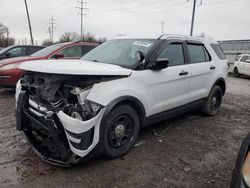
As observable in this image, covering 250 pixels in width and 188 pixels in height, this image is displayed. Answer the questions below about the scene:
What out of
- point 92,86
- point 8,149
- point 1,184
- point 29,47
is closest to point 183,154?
point 92,86

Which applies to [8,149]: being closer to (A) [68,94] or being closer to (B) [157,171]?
(A) [68,94]

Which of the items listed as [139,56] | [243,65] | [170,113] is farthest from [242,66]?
[139,56]

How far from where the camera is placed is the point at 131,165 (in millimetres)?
2793

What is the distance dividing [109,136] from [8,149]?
1638 mm

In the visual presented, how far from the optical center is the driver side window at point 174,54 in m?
3.53

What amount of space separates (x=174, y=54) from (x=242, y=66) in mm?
12981

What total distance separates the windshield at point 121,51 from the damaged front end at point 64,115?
683 mm

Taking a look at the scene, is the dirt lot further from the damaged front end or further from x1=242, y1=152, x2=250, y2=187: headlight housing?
x1=242, y1=152, x2=250, y2=187: headlight housing

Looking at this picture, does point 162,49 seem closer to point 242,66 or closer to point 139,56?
point 139,56

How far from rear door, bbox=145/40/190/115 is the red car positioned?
3552 millimetres

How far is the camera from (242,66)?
46.9 feet

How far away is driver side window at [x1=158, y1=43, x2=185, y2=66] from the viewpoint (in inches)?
139

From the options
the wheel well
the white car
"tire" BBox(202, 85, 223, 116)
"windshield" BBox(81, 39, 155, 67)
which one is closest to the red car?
"windshield" BBox(81, 39, 155, 67)

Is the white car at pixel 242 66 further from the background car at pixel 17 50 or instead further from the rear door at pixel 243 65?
the background car at pixel 17 50
